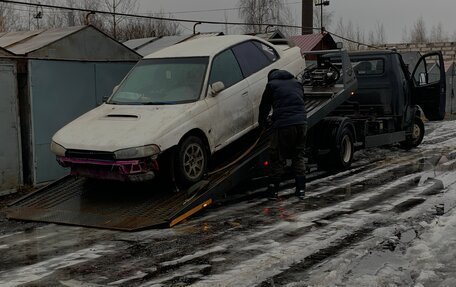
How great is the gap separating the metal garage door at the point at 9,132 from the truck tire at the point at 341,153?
5.50 meters

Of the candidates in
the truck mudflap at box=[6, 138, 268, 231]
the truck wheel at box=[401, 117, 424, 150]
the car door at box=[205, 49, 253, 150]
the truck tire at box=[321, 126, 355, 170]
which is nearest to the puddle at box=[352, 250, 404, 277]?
the truck mudflap at box=[6, 138, 268, 231]

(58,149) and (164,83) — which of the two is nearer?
(58,149)

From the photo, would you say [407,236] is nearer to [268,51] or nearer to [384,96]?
[268,51]

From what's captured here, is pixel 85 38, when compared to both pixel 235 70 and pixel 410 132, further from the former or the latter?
pixel 410 132

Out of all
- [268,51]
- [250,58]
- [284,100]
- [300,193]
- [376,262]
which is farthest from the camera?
[268,51]

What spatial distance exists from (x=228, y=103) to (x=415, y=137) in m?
7.29

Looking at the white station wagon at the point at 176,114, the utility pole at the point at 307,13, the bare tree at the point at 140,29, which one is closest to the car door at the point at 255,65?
the white station wagon at the point at 176,114

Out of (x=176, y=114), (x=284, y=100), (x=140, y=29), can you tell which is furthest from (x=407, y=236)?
(x=140, y=29)

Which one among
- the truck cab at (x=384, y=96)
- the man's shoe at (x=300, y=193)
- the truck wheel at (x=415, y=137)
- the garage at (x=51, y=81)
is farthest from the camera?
the truck wheel at (x=415, y=137)

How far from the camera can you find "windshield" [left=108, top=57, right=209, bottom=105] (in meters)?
7.61

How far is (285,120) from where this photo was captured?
307 inches

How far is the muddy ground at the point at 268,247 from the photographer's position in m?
4.77

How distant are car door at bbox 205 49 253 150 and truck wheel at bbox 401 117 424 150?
638cm

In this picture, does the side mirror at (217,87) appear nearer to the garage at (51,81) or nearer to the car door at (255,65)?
the car door at (255,65)
